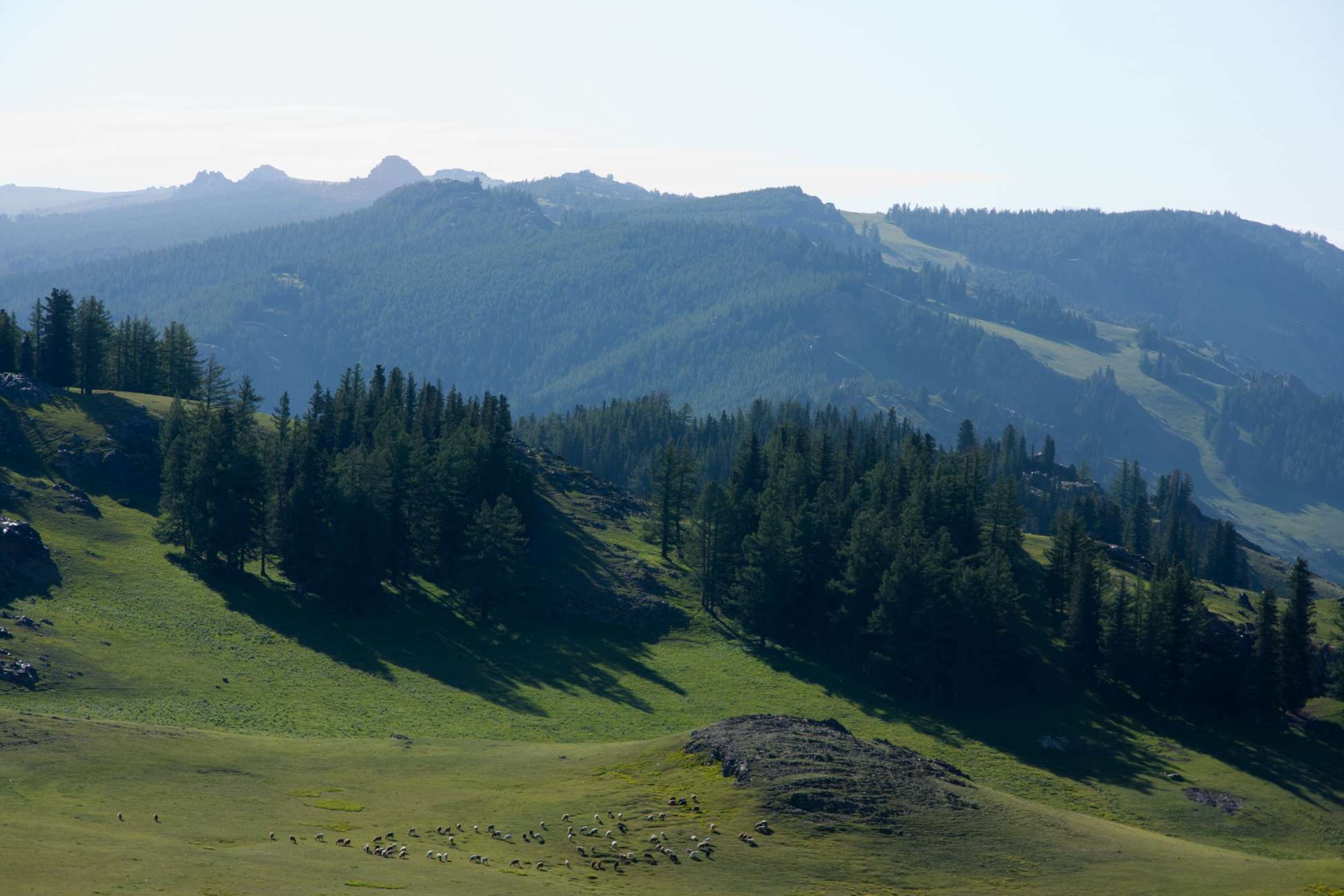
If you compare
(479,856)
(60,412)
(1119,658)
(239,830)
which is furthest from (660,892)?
(60,412)

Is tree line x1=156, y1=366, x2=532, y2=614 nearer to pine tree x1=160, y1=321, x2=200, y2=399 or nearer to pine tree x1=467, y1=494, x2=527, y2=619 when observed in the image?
pine tree x1=467, y1=494, x2=527, y2=619

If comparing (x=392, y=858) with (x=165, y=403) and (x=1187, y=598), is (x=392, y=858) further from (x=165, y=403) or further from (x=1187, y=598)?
(x=165, y=403)

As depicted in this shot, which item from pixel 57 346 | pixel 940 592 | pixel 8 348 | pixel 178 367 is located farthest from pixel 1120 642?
pixel 8 348

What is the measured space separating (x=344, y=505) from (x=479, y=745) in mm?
44272

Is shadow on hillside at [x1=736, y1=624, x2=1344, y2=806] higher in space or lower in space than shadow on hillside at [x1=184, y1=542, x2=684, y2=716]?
lower

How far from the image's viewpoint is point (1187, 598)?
119 meters

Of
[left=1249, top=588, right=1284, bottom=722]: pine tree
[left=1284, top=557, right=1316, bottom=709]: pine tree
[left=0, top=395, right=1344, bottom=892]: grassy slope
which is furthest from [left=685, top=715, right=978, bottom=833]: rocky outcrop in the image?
[left=1284, top=557, right=1316, bottom=709]: pine tree

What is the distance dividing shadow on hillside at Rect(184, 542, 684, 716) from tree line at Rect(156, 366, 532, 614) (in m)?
3.01

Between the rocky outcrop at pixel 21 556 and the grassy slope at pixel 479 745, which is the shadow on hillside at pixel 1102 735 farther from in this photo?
the rocky outcrop at pixel 21 556

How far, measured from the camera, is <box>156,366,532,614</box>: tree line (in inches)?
4897

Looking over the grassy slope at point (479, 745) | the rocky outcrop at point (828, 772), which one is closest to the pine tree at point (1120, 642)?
the grassy slope at point (479, 745)

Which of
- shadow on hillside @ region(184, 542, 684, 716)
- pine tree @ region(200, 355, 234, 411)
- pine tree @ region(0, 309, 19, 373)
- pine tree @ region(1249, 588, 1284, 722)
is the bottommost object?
shadow on hillside @ region(184, 542, 684, 716)

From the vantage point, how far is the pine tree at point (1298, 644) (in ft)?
375

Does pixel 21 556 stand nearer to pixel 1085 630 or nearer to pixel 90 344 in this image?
pixel 90 344
